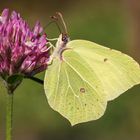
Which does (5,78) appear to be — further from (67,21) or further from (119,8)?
(119,8)

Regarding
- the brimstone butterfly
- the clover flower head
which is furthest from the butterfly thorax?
the clover flower head

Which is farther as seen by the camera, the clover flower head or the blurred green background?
the blurred green background

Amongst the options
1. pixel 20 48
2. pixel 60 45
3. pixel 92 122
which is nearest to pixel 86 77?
pixel 60 45

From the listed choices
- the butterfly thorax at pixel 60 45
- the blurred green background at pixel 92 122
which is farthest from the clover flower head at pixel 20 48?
the blurred green background at pixel 92 122

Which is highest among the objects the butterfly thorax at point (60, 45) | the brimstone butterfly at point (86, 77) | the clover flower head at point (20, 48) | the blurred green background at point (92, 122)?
the clover flower head at point (20, 48)

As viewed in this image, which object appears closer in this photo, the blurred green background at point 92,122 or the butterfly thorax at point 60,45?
the butterfly thorax at point 60,45

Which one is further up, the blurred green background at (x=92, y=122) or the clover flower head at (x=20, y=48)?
the clover flower head at (x=20, y=48)

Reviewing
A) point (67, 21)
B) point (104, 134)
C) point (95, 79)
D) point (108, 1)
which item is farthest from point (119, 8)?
point (95, 79)

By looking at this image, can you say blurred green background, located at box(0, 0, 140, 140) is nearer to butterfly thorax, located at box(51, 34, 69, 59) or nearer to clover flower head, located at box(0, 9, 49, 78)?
butterfly thorax, located at box(51, 34, 69, 59)

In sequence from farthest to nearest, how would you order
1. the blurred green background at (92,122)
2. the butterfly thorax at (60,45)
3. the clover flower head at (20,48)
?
the blurred green background at (92,122), the butterfly thorax at (60,45), the clover flower head at (20,48)

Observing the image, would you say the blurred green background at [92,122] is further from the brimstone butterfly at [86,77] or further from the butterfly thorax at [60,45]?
the butterfly thorax at [60,45]
